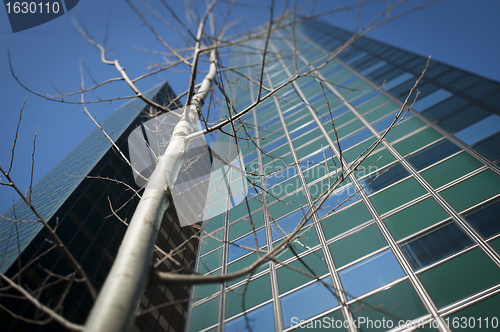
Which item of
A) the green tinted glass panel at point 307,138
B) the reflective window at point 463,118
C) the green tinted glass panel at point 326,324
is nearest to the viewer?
the green tinted glass panel at point 326,324

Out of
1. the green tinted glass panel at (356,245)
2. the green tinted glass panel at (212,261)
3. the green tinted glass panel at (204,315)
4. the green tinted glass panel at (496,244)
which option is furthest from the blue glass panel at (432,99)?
the green tinted glass panel at (204,315)

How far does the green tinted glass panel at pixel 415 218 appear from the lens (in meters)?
6.66

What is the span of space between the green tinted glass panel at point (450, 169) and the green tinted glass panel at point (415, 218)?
766 mm

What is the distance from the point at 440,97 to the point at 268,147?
25.5 ft

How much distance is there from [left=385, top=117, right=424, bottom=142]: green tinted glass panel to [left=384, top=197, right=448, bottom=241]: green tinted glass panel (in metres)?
3.47

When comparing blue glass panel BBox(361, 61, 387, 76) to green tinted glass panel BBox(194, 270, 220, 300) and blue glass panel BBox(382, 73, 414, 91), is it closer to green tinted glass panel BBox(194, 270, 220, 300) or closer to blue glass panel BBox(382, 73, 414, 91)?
blue glass panel BBox(382, 73, 414, 91)

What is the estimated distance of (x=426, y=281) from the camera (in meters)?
5.55

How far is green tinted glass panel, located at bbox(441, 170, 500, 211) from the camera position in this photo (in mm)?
6520

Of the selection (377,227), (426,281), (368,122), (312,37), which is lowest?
(426,281)

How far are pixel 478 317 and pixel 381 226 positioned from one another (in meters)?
2.69

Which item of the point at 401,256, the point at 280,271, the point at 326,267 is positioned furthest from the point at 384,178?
the point at 280,271

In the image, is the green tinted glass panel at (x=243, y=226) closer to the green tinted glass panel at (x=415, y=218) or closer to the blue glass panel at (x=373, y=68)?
the green tinted glass panel at (x=415, y=218)

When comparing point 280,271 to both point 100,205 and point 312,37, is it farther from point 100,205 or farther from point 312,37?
point 312,37

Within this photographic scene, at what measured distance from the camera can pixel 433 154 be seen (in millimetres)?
8336
